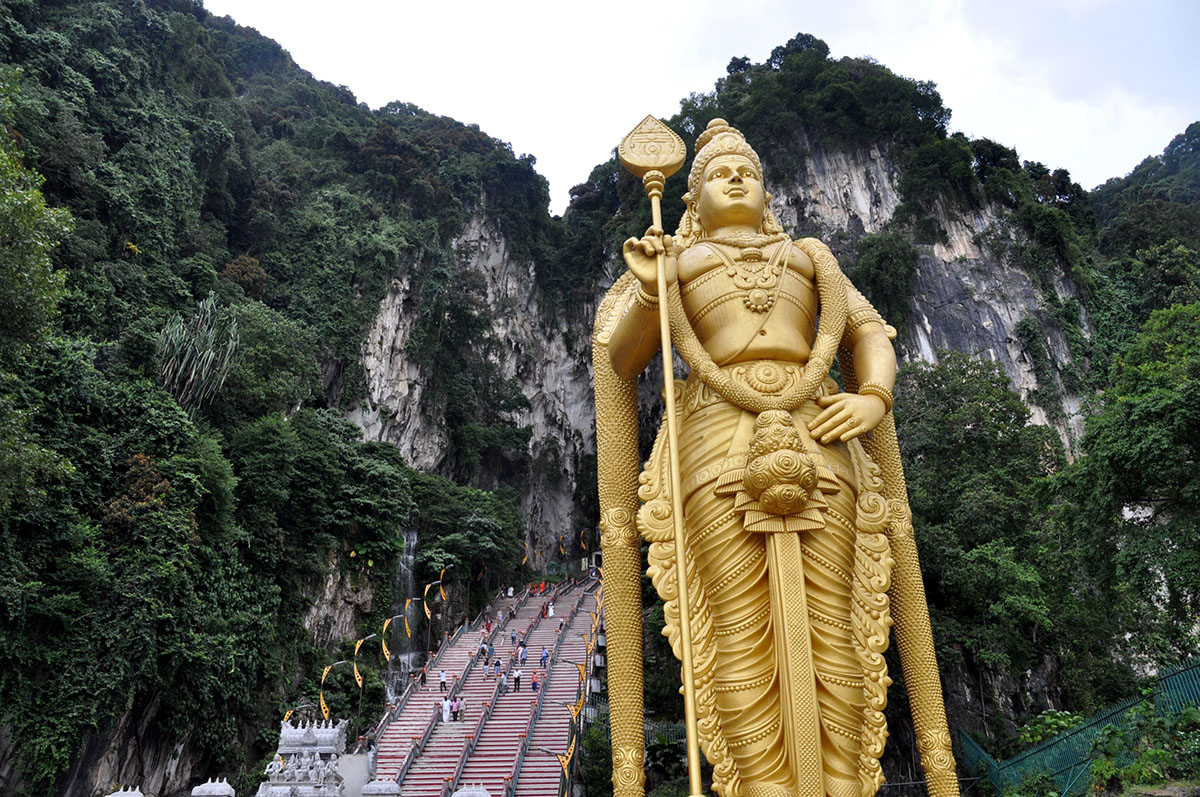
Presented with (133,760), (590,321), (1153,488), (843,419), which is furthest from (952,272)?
(133,760)

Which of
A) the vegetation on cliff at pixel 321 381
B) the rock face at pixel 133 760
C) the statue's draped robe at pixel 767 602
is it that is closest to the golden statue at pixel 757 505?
the statue's draped robe at pixel 767 602

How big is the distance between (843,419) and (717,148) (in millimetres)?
2035

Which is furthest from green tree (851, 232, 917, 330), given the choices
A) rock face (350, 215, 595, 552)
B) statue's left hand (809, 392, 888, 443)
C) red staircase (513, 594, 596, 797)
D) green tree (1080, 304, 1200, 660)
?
statue's left hand (809, 392, 888, 443)

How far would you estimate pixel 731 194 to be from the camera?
5.00m

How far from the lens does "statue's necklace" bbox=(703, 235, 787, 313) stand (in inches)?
181

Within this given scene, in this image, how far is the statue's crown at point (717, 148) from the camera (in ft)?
17.0

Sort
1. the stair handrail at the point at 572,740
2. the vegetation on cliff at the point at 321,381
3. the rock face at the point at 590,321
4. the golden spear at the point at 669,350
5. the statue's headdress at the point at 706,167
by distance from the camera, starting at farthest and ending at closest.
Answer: the rock face at the point at 590,321
the stair handrail at the point at 572,740
the vegetation on cliff at the point at 321,381
the statue's headdress at the point at 706,167
the golden spear at the point at 669,350

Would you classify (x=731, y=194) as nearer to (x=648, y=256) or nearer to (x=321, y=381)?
(x=648, y=256)

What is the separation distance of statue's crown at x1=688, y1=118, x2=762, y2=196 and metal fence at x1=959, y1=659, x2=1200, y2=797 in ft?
15.5

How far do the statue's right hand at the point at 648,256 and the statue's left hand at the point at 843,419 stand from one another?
1117mm

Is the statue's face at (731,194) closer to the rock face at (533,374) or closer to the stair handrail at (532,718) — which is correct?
the stair handrail at (532,718)

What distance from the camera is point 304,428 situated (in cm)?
1775

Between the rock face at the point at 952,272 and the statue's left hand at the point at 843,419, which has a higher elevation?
the rock face at the point at 952,272

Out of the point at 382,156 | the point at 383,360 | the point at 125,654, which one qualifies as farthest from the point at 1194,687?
the point at 382,156
